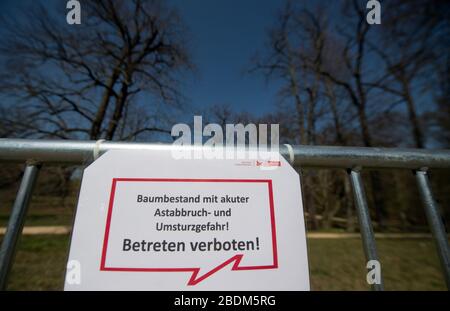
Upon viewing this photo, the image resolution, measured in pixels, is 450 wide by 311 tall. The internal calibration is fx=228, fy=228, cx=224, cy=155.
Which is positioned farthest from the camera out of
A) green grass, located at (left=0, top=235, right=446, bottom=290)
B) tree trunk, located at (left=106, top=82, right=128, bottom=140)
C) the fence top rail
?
tree trunk, located at (left=106, top=82, right=128, bottom=140)

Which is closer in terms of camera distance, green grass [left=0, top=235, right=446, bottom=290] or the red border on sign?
the red border on sign

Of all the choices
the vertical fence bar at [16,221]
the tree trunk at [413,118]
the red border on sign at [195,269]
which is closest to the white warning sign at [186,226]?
the red border on sign at [195,269]

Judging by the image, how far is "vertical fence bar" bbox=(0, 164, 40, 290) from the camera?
64 cm

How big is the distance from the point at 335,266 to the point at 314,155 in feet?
22.9

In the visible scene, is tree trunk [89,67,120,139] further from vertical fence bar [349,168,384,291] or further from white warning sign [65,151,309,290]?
vertical fence bar [349,168,384,291]

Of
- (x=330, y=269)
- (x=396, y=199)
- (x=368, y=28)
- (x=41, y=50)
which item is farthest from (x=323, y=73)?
(x=41, y=50)

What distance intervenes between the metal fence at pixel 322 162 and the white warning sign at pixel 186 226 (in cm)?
6

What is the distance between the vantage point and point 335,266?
20.9 feet

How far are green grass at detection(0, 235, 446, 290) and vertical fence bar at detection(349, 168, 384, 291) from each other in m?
3.80

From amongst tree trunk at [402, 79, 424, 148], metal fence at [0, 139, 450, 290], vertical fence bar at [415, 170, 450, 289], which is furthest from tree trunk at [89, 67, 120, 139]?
tree trunk at [402, 79, 424, 148]

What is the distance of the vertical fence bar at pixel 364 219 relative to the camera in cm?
71

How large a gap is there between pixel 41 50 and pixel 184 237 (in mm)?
9267

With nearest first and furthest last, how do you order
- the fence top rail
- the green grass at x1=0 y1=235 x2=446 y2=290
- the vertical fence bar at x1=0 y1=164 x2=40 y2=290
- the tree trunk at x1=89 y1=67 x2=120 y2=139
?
the vertical fence bar at x1=0 y1=164 x2=40 y2=290 < the fence top rail < the green grass at x1=0 y1=235 x2=446 y2=290 < the tree trunk at x1=89 y1=67 x2=120 y2=139

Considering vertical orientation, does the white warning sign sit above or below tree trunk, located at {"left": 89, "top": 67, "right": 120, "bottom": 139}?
below
